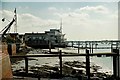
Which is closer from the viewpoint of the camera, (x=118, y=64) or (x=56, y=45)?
(x=118, y=64)

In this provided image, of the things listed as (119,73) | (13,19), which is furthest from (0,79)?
(13,19)

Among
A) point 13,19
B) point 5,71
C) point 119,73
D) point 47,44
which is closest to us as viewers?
point 5,71

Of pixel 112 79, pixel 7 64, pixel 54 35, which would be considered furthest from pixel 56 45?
pixel 7 64

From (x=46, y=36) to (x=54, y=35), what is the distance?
497 cm

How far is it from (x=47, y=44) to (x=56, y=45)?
24.0 ft

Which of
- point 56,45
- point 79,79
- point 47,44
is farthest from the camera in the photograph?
point 56,45

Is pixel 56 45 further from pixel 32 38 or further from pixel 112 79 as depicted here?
pixel 112 79

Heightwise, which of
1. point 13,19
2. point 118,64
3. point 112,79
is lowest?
point 112,79

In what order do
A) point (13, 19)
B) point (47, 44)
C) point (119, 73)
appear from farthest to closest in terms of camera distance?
point (47, 44), point (13, 19), point (119, 73)

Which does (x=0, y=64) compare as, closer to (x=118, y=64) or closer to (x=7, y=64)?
(x=7, y=64)

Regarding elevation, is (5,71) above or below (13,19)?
below

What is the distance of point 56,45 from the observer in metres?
91.8

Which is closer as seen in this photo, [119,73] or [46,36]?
[119,73]

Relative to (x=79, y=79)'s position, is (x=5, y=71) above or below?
above
